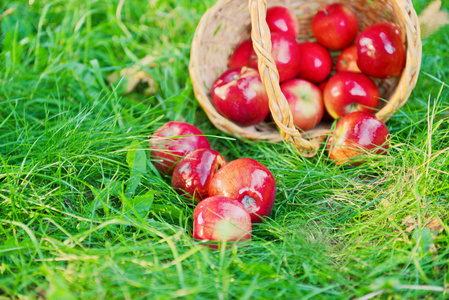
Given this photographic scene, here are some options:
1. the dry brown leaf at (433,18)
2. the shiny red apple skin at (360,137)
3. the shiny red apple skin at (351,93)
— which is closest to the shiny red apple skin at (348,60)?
the shiny red apple skin at (351,93)

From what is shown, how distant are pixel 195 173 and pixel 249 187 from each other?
11.2 inches

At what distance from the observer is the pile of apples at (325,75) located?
2.05 m

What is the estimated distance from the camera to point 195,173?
5.69 feet

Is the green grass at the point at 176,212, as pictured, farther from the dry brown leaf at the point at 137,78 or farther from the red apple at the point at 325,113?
the red apple at the point at 325,113

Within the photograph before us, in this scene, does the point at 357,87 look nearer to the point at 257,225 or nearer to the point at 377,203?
the point at 377,203

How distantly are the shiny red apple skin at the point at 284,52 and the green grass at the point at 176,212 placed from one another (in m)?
0.51

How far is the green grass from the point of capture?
1202 millimetres

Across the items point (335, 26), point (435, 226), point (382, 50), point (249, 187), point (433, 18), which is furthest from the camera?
point (433, 18)

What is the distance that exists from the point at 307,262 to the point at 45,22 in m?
2.84

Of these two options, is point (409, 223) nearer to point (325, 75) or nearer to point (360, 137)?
point (360, 137)

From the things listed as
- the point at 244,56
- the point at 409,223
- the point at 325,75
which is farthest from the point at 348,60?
the point at 409,223

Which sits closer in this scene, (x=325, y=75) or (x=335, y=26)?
(x=335, y=26)

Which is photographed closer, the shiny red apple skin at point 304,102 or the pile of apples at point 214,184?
the pile of apples at point 214,184

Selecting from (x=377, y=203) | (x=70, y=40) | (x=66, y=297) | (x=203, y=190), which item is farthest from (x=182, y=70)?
(x=66, y=297)
